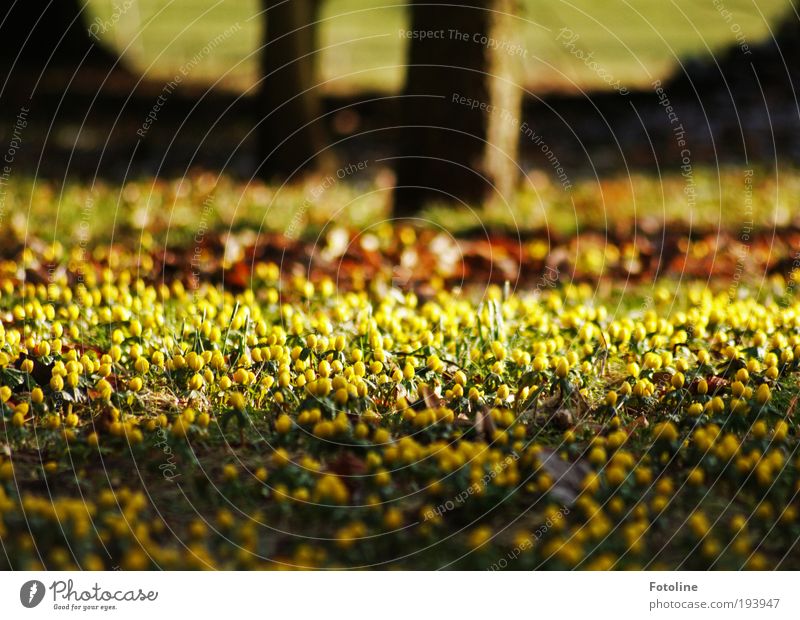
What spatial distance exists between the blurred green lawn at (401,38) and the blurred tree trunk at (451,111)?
23.3ft

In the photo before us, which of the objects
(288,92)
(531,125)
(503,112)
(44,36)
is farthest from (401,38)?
(503,112)

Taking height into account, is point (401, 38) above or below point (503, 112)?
above

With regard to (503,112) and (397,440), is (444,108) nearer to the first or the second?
(503,112)

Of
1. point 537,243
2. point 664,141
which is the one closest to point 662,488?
point 537,243

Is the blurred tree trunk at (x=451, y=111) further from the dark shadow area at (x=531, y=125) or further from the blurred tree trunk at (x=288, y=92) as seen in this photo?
the dark shadow area at (x=531, y=125)

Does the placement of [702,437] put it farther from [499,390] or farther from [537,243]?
[537,243]

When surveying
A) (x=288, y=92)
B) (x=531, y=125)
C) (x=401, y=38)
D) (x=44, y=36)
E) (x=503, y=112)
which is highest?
(x=401, y=38)

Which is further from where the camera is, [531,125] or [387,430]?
[531,125]

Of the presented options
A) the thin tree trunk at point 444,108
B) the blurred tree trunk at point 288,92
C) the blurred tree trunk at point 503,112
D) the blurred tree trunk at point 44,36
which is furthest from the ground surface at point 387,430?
the blurred tree trunk at point 44,36

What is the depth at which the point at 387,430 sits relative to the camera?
3.48m

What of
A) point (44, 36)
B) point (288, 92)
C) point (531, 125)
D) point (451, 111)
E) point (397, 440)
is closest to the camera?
point (397, 440)

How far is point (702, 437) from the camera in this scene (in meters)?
3.29

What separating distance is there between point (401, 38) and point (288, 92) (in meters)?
8.70

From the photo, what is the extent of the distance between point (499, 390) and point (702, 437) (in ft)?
2.55
